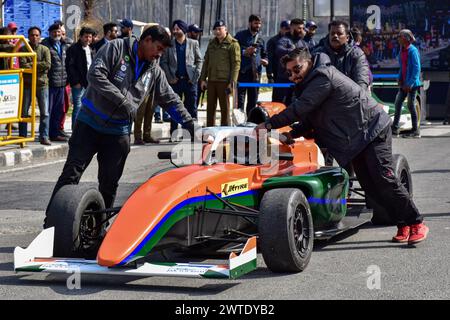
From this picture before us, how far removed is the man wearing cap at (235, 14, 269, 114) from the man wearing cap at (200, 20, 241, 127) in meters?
0.38

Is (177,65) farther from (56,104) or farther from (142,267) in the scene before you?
(142,267)

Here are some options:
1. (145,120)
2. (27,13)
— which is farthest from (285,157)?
(27,13)

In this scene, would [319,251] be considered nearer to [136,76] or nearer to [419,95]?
[136,76]

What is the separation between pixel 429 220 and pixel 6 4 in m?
15.7

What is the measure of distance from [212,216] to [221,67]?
1023cm

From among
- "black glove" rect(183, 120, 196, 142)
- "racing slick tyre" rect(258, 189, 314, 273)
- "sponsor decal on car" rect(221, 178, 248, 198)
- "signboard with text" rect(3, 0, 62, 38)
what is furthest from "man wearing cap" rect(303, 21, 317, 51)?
"racing slick tyre" rect(258, 189, 314, 273)

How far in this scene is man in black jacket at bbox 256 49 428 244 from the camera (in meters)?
8.48

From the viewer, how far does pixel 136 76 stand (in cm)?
866

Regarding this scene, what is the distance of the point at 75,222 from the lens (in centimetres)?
776

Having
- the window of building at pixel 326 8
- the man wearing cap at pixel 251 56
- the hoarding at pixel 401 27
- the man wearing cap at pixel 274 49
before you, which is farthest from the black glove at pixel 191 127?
the window of building at pixel 326 8

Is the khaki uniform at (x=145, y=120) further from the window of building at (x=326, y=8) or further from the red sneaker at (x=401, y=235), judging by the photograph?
the window of building at (x=326, y=8)

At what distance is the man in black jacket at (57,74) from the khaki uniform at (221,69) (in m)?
2.47

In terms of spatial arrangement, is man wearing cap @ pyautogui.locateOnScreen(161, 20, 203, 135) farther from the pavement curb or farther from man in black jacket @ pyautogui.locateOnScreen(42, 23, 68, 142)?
the pavement curb

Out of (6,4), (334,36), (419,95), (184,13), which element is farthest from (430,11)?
(184,13)
